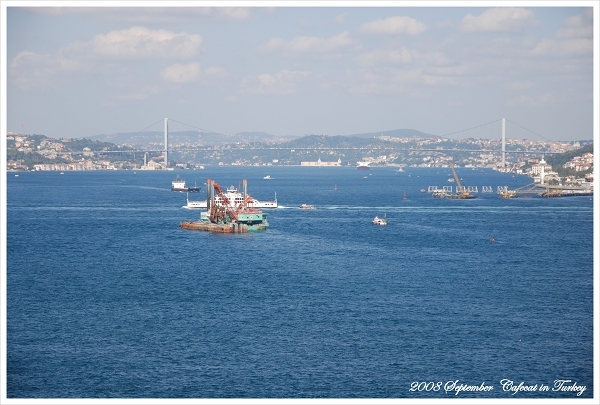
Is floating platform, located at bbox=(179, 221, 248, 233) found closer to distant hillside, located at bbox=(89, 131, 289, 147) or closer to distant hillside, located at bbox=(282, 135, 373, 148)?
distant hillside, located at bbox=(282, 135, 373, 148)

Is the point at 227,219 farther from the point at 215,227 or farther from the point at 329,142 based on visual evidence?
the point at 329,142

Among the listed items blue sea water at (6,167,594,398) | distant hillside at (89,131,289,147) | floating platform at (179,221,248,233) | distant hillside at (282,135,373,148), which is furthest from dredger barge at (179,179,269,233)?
distant hillside at (89,131,289,147)

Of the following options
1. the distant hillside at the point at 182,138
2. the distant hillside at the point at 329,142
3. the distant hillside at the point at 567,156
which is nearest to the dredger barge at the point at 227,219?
the distant hillside at the point at 567,156

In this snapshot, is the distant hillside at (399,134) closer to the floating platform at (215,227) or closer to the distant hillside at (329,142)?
the distant hillside at (329,142)

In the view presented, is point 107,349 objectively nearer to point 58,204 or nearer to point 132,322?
point 132,322

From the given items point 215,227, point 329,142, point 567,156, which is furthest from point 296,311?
point 329,142

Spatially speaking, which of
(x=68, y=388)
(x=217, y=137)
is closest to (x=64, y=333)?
(x=68, y=388)
